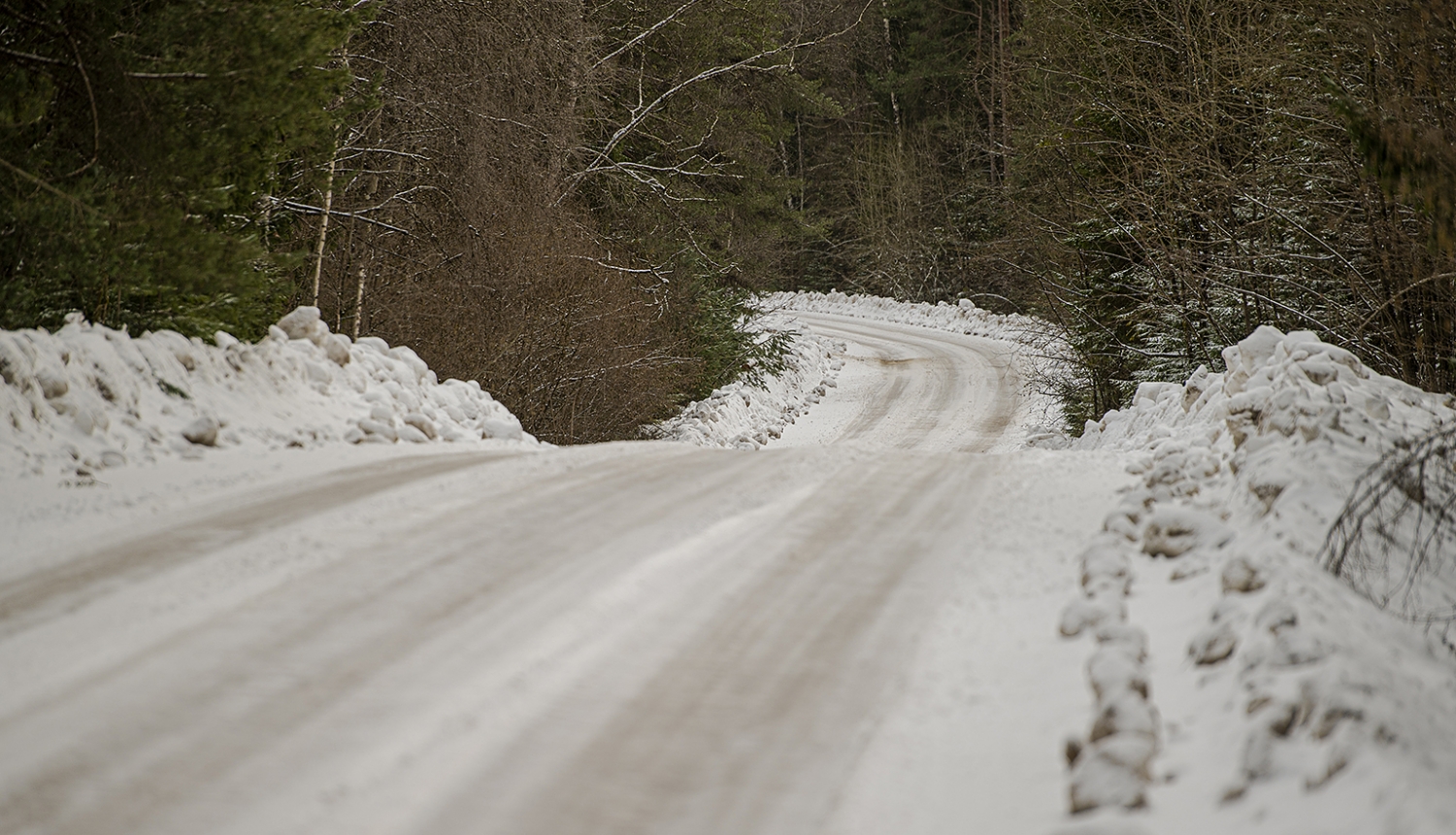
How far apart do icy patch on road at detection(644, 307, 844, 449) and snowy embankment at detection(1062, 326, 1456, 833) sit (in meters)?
9.38

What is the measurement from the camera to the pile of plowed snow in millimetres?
5816

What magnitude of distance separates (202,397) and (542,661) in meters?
4.41

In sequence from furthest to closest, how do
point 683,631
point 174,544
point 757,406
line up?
point 757,406
point 174,544
point 683,631

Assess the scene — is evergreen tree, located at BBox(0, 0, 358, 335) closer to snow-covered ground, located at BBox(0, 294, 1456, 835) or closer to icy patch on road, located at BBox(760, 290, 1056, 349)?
snow-covered ground, located at BBox(0, 294, 1456, 835)

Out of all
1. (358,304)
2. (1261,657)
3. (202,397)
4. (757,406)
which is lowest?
(757,406)

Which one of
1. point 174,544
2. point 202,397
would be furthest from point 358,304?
point 174,544

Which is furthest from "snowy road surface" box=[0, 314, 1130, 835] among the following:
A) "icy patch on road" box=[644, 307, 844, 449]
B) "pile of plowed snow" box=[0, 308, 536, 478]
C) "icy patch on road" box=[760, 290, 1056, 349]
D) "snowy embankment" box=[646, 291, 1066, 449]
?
"icy patch on road" box=[760, 290, 1056, 349]

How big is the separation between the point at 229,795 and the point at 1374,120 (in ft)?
19.2

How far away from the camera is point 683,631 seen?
3896mm

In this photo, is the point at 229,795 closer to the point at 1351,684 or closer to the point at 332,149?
the point at 1351,684

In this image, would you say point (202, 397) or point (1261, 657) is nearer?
point (1261, 657)

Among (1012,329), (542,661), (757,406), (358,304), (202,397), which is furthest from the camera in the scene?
(1012,329)

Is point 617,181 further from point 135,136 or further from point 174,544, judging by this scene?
point 174,544

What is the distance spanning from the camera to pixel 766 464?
696cm
